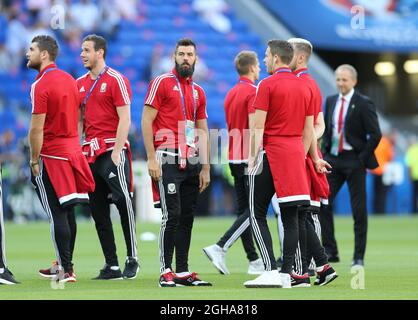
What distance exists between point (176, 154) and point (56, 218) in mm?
1389

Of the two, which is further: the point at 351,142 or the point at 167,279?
the point at 351,142

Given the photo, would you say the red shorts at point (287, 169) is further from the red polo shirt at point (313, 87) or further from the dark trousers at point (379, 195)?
the dark trousers at point (379, 195)

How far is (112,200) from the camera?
42.5ft

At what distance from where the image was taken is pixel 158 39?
1359 inches

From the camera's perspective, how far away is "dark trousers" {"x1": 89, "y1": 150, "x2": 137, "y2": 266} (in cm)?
1275

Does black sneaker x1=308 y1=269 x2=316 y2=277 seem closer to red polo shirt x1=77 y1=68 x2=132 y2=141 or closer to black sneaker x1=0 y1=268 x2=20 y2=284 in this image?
red polo shirt x1=77 y1=68 x2=132 y2=141

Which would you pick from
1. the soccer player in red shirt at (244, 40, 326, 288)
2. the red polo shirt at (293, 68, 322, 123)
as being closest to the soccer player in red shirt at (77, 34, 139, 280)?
the red polo shirt at (293, 68, 322, 123)

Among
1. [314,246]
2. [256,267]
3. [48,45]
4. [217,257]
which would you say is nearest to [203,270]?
[217,257]

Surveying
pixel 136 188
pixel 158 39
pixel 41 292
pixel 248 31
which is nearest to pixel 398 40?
pixel 248 31

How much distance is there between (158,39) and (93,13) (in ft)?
7.98

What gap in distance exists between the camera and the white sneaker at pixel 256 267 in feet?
44.4

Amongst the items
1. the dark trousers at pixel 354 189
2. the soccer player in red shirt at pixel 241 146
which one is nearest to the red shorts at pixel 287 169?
the soccer player in red shirt at pixel 241 146

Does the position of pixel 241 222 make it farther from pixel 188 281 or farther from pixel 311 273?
pixel 188 281

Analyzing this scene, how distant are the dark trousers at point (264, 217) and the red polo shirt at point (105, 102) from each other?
2.11m
